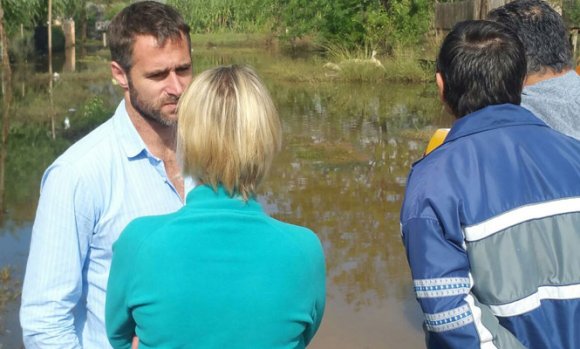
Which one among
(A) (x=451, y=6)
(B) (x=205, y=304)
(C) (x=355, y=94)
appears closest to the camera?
(B) (x=205, y=304)

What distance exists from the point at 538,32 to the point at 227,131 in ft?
4.51

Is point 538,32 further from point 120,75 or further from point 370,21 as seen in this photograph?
point 370,21

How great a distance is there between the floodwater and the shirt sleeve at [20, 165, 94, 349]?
9.42ft

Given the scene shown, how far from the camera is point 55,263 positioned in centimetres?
196

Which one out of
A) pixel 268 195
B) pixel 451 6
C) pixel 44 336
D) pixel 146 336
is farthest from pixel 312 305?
pixel 451 6

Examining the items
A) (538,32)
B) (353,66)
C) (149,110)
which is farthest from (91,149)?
(353,66)

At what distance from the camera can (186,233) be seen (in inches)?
65.3

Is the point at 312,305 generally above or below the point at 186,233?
below

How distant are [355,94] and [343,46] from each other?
5980 millimetres

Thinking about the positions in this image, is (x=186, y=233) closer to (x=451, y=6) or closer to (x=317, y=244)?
(x=317, y=244)

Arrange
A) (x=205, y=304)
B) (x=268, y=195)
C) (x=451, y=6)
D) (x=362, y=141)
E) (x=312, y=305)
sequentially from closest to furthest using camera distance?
1. (x=205, y=304)
2. (x=312, y=305)
3. (x=268, y=195)
4. (x=362, y=141)
5. (x=451, y=6)

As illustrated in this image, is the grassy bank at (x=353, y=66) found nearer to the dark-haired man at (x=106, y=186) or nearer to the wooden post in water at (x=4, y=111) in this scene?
the wooden post in water at (x=4, y=111)

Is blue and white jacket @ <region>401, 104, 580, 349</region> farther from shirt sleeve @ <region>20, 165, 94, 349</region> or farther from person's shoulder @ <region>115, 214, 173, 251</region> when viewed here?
shirt sleeve @ <region>20, 165, 94, 349</region>

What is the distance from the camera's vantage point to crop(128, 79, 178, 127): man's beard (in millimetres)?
2248
